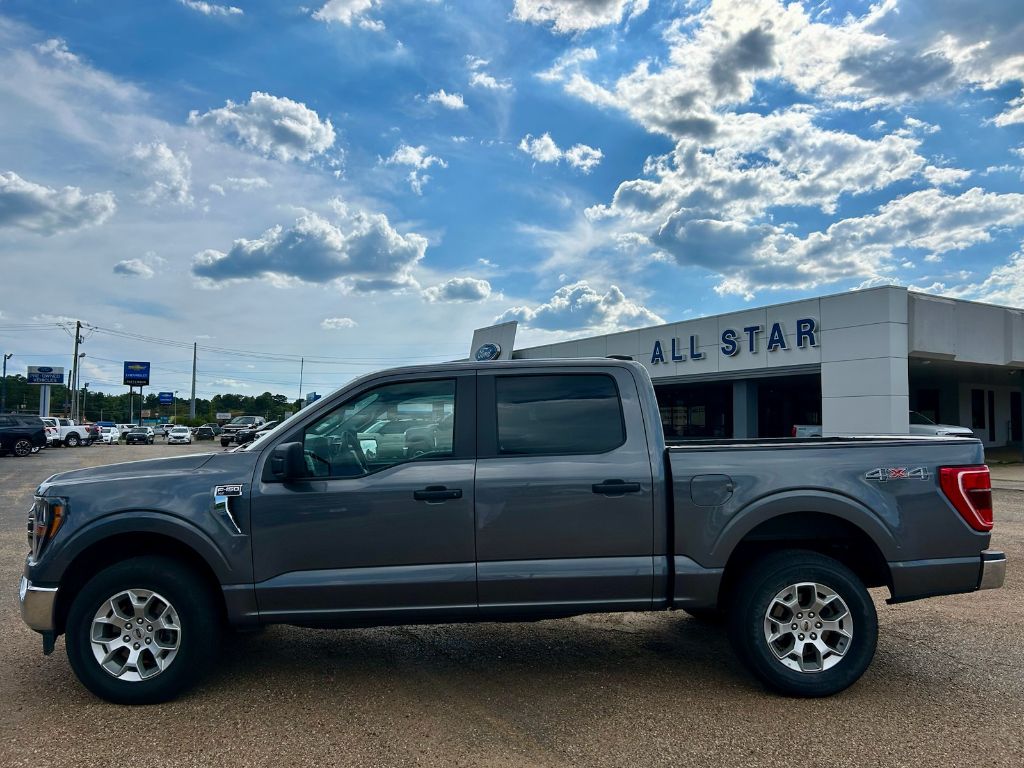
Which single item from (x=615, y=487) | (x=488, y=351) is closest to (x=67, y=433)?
(x=488, y=351)

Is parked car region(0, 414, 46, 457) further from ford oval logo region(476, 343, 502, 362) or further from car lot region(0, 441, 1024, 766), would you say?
car lot region(0, 441, 1024, 766)

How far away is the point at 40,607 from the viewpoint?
4078mm

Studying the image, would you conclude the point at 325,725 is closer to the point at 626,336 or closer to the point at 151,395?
the point at 626,336

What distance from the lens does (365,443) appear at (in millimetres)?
4348

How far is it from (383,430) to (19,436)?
3366cm

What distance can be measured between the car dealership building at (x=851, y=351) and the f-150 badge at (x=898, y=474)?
11860mm

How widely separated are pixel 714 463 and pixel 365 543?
6.79ft

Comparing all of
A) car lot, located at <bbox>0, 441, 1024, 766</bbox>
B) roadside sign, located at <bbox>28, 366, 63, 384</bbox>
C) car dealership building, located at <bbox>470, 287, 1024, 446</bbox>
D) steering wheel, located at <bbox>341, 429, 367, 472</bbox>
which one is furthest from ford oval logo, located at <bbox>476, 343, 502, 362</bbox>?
roadside sign, located at <bbox>28, 366, 63, 384</bbox>

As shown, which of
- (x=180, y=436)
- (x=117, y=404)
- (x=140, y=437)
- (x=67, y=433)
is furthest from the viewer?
(x=117, y=404)

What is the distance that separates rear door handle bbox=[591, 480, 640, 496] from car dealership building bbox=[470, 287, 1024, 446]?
40.2 ft

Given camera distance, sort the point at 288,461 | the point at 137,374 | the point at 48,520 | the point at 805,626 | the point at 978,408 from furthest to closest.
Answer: the point at 137,374 < the point at 978,408 < the point at 805,626 < the point at 48,520 < the point at 288,461

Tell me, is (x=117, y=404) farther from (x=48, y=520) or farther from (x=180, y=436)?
(x=48, y=520)

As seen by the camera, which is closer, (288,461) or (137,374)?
(288,461)

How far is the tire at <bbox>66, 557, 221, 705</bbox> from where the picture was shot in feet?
13.4
